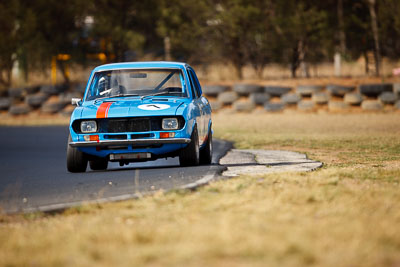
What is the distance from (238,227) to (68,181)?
14.9 feet

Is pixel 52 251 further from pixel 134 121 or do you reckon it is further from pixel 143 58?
pixel 143 58

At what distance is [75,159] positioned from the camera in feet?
36.1

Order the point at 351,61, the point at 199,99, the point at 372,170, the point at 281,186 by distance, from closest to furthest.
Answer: the point at 281,186, the point at 372,170, the point at 199,99, the point at 351,61

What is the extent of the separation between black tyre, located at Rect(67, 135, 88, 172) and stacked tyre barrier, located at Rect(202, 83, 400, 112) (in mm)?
15163

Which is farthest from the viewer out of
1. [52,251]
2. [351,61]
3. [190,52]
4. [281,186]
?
[190,52]

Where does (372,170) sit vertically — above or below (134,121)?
below

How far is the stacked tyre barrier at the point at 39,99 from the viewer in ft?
93.5

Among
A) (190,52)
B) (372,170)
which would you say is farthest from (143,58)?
(372,170)

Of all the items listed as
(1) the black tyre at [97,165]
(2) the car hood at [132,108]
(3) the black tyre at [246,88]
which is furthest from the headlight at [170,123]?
(3) the black tyre at [246,88]

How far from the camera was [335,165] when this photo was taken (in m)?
11.0

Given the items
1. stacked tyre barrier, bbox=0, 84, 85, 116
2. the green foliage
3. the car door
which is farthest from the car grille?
stacked tyre barrier, bbox=0, 84, 85, 116

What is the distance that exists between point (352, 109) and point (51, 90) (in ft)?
35.6

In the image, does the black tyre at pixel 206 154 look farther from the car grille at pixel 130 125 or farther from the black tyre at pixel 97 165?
the black tyre at pixel 97 165

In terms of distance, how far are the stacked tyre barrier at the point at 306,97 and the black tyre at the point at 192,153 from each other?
14.7 metres
